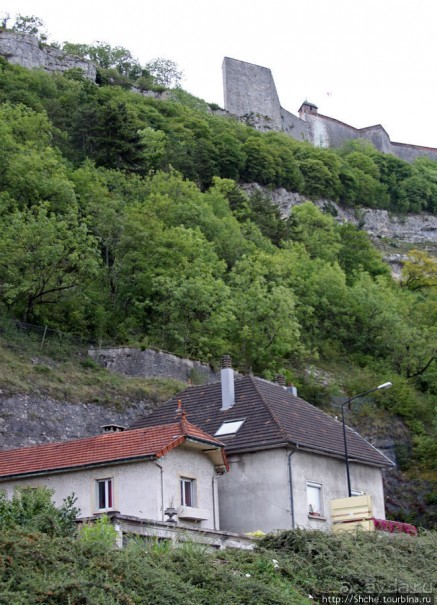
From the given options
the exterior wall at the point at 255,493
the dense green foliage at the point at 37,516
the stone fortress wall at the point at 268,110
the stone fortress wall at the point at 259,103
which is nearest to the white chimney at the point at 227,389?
the exterior wall at the point at 255,493

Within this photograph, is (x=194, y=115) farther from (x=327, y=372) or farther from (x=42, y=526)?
(x=42, y=526)

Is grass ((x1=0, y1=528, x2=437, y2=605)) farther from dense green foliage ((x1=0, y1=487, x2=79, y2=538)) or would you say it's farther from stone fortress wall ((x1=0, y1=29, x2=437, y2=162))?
stone fortress wall ((x1=0, y1=29, x2=437, y2=162))

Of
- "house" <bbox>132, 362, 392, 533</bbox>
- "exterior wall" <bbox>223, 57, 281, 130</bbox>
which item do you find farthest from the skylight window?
"exterior wall" <bbox>223, 57, 281, 130</bbox>

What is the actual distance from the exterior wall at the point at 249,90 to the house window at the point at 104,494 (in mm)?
93526

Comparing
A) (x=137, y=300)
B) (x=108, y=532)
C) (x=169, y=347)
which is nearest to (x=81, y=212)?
(x=137, y=300)

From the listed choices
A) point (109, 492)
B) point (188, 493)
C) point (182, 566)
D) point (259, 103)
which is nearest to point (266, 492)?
point (188, 493)

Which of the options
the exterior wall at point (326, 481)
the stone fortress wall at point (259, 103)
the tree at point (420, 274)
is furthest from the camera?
the stone fortress wall at point (259, 103)

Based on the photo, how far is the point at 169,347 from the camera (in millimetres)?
47281

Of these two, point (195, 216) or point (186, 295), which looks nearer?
point (186, 295)

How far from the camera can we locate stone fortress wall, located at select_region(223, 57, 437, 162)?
116m

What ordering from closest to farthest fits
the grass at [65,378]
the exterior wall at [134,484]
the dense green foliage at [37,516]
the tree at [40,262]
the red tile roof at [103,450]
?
the dense green foliage at [37,516] < the exterior wall at [134,484] < the red tile roof at [103,450] < the grass at [65,378] < the tree at [40,262]

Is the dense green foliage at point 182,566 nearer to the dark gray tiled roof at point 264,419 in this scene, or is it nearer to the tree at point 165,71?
the dark gray tiled roof at point 264,419

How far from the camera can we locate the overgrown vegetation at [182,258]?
4534 centimetres

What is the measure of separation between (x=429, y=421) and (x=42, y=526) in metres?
37.3
